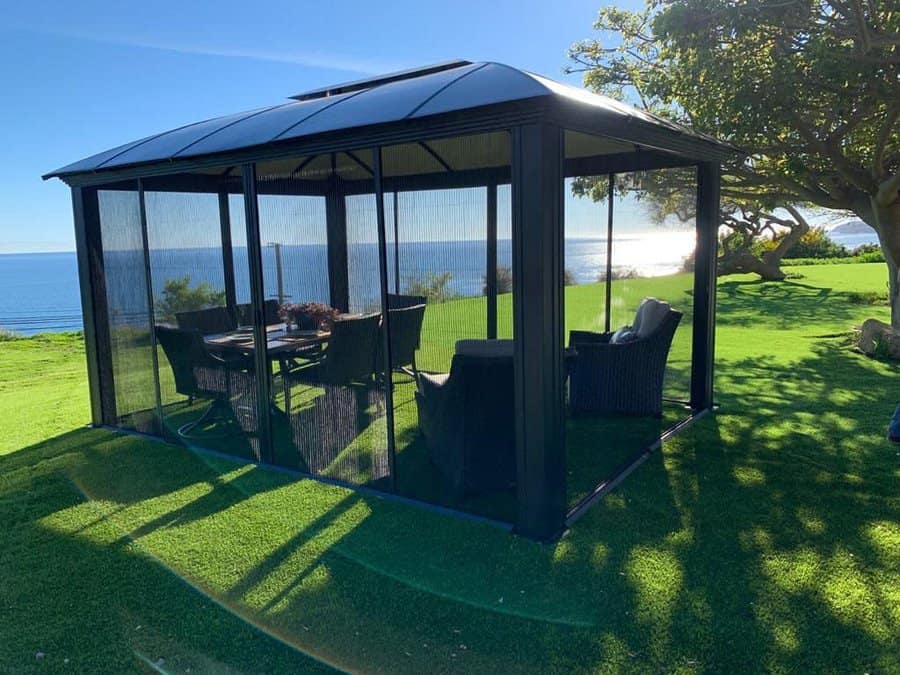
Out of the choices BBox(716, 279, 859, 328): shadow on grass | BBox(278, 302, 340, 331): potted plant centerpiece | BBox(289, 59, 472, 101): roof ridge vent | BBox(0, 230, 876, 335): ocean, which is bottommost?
BBox(716, 279, 859, 328): shadow on grass

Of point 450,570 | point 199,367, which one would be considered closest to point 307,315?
point 199,367

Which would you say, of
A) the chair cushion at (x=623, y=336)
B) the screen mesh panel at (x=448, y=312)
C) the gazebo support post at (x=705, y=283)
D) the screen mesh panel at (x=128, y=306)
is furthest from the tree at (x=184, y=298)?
the gazebo support post at (x=705, y=283)

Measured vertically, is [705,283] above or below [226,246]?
below

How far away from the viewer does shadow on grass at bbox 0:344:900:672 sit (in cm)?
274

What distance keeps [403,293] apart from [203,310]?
6.09 feet

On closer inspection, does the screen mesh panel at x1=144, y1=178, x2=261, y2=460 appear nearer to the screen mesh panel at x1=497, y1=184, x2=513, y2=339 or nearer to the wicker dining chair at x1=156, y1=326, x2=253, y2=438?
the wicker dining chair at x1=156, y1=326, x2=253, y2=438

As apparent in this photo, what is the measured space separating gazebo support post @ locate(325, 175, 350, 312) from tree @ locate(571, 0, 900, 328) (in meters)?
5.26

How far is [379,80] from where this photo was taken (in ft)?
17.5

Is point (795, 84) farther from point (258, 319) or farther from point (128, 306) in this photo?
point (128, 306)

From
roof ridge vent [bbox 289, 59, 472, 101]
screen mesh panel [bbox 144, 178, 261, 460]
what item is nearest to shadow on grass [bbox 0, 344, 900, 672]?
screen mesh panel [bbox 144, 178, 261, 460]

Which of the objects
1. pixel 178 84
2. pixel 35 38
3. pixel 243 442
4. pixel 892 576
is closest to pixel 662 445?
pixel 892 576

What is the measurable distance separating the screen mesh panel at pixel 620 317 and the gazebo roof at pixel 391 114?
3.50 ft

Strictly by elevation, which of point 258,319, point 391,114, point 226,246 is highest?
point 391,114

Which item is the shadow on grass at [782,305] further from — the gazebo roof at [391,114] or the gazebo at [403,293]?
the gazebo roof at [391,114]
